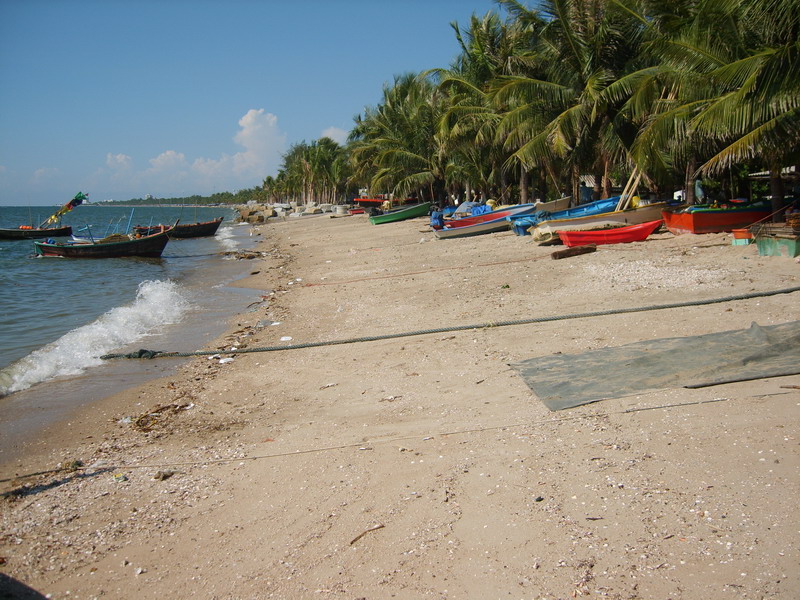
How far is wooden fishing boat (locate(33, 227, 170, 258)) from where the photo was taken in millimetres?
29891

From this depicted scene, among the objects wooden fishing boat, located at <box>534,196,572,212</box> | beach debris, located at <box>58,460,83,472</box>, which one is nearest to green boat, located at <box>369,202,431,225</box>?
wooden fishing boat, located at <box>534,196,572,212</box>

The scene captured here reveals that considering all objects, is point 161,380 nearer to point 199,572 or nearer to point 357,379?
point 357,379

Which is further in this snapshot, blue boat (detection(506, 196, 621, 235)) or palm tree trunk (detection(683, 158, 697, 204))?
blue boat (detection(506, 196, 621, 235))

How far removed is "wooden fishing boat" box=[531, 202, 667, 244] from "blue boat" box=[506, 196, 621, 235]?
30.6 inches

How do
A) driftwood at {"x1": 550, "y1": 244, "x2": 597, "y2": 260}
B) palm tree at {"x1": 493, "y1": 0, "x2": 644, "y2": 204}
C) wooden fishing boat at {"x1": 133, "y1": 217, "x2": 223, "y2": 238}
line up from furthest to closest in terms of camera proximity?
wooden fishing boat at {"x1": 133, "y1": 217, "x2": 223, "y2": 238} < palm tree at {"x1": 493, "y1": 0, "x2": 644, "y2": 204} < driftwood at {"x1": 550, "y1": 244, "x2": 597, "y2": 260}

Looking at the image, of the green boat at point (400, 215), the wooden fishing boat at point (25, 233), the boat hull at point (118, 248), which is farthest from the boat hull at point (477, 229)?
the wooden fishing boat at point (25, 233)

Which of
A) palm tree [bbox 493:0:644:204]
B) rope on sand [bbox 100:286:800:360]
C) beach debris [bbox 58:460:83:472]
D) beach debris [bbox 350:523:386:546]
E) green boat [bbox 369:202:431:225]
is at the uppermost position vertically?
palm tree [bbox 493:0:644:204]

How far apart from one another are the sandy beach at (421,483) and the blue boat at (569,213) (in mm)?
10450

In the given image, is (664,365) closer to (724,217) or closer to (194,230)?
(724,217)

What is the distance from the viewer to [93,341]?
11266 mm

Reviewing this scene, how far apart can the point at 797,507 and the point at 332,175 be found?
2679 inches

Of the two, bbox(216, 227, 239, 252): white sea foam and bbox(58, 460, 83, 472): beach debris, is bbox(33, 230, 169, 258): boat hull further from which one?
bbox(58, 460, 83, 472): beach debris

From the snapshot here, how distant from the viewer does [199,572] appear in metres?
3.89

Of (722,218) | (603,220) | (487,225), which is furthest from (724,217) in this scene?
(487,225)
